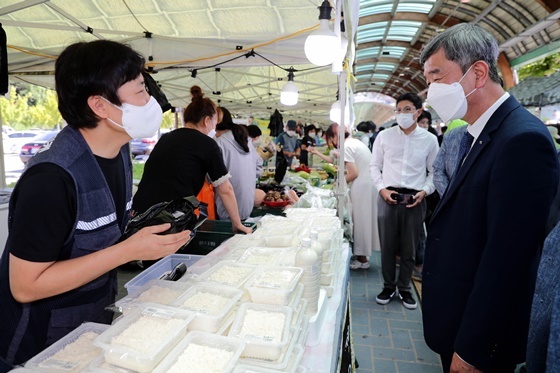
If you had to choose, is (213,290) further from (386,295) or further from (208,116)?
(386,295)

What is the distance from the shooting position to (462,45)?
1.63 m

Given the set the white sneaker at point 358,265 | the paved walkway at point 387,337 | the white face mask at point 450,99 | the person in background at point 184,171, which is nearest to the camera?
the white face mask at point 450,99

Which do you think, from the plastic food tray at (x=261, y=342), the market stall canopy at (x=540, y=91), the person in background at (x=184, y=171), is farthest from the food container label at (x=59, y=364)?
the market stall canopy at (x=540, y=91)

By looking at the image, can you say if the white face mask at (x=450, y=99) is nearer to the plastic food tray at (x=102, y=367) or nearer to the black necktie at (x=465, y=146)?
the black necktie at (x=465, y=146)

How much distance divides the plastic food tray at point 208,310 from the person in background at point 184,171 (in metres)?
1.35

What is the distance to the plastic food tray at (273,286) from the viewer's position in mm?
1393

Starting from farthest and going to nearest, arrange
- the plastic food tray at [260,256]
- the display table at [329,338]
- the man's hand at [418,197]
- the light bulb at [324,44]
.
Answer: the man's hand at [418,197]
the light bulb at [324,44]
the plastic food tray at [260,256]
the display table at [329,338]

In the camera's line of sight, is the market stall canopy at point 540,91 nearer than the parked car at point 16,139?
Yes

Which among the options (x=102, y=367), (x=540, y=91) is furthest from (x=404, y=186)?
(x=540, y=91)

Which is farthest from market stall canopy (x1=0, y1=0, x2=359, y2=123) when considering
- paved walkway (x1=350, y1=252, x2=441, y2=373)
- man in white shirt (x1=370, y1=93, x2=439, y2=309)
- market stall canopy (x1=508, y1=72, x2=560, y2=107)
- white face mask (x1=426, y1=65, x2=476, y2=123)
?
market stall canopy (x1=508, y1=72, x2=560, y2=107)

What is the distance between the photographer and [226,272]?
5.42 ft

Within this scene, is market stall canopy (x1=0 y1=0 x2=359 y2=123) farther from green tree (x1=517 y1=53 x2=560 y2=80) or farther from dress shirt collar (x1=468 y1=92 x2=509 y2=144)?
green tree (x1=517 y1=53 x2=560 y2=80)

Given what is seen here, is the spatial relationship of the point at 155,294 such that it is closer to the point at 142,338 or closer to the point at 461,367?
the point at 142,338

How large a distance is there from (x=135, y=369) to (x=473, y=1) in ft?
47.7
